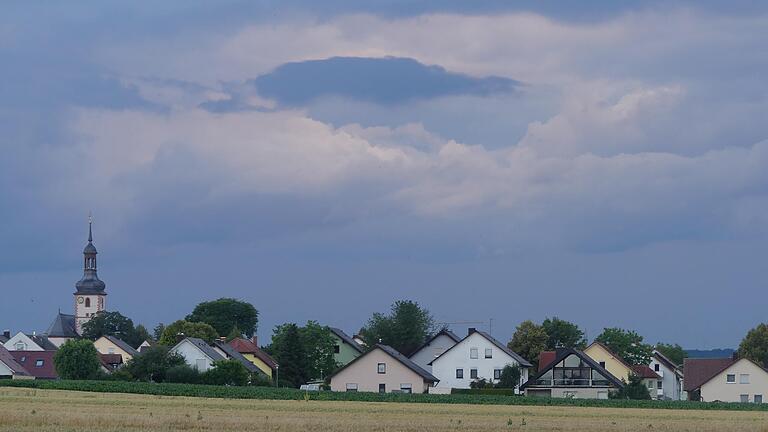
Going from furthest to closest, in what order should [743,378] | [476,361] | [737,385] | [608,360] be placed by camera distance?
[608,360]
[476,361]
[743,378]
[737,385]

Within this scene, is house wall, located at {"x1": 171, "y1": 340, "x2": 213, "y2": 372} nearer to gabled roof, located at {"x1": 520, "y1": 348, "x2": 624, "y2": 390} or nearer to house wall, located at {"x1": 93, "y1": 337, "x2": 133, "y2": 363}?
gabled roof, located at {"x1": 520, "y1": 348, "x2": 624, "y2": 390}

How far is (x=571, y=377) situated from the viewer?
108 metres

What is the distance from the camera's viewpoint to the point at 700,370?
393 ft

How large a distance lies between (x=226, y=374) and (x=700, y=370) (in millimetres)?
44919

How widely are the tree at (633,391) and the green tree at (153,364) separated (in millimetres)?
34195

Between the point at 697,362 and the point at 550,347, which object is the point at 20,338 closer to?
Result: the point at 550,347

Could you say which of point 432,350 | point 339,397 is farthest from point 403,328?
point 339,397

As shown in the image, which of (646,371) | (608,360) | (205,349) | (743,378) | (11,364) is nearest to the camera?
(743,378)

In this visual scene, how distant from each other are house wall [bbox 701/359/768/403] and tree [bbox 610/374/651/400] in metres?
11.3

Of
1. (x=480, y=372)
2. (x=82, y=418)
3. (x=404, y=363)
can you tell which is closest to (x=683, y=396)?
(x=480, y=372)

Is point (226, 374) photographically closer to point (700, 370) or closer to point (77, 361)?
point (77, 361)

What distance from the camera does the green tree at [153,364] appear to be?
103625 millimetres

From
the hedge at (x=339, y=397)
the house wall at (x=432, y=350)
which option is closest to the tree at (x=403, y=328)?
the house wall at (x=432, y=350)

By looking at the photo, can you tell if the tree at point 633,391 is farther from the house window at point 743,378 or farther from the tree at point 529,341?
the tree at point 529,341
